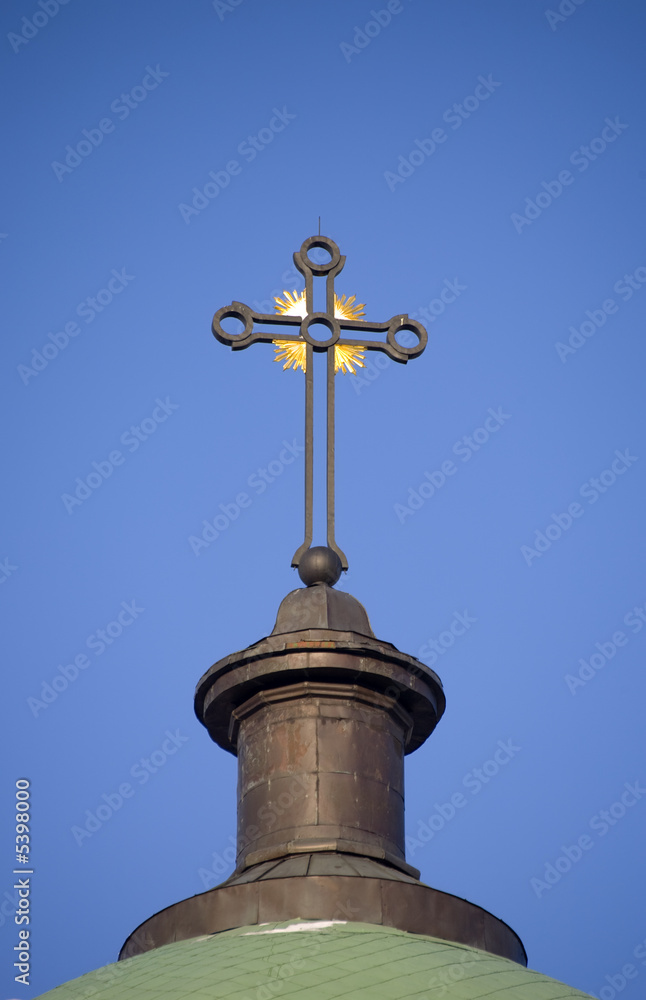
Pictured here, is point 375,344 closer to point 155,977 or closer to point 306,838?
point 306,838

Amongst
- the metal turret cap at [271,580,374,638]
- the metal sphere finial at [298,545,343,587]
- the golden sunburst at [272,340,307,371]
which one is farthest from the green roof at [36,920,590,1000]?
the golden sunburst at [272,340,307,371]

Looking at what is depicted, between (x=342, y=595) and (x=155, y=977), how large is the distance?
469 centimetres

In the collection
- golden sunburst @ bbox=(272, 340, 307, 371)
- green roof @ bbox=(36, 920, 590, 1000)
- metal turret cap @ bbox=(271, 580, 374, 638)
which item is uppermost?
golden sunburst @ bbox=(272, 340, 307, 371)

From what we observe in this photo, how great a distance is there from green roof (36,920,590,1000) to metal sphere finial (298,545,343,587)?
3.91 metres

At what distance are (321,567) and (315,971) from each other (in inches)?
196

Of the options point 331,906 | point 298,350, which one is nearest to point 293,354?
point 298,350

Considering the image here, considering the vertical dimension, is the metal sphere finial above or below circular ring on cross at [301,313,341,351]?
below

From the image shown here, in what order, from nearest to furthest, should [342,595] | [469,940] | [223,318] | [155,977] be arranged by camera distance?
[155,977] < [469,940] < [342,595] < [223,318]

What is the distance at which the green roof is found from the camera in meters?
13.1

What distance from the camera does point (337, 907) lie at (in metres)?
14.7

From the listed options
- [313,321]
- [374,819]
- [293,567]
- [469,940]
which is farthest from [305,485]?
[469,940]

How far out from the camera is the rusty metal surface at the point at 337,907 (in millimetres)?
14734

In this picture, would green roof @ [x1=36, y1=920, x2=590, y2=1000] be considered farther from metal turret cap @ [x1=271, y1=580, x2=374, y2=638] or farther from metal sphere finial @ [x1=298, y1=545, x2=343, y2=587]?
metal sphere finial @ [x1=298, y1=545, x2=343, y2=587]

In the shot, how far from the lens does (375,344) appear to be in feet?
61.2
